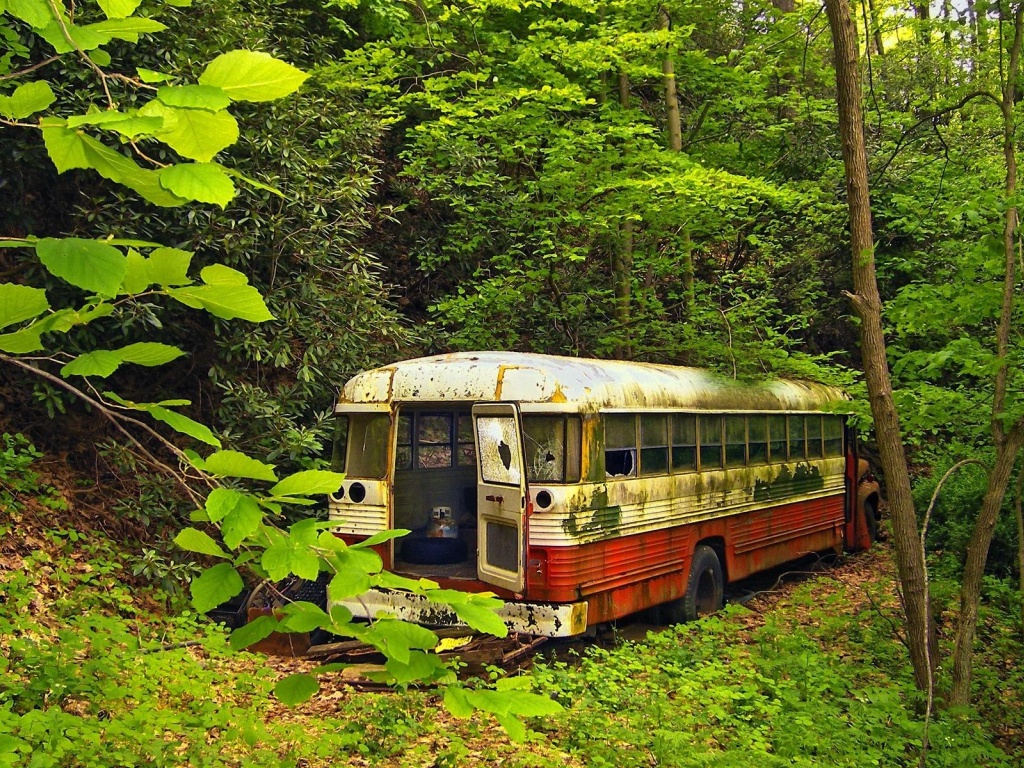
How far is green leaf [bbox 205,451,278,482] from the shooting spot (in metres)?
1.75

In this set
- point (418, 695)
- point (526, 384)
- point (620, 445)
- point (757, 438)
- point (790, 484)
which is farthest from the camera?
point (790, 484)

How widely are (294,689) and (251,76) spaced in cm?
151

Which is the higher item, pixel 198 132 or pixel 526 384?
pixel 526 384

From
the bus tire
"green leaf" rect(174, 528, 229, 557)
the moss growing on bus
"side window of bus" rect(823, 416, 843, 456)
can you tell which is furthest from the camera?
"side window of bus" rect(823, 416, 843, 456)

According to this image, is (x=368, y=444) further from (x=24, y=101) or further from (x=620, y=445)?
(x=24, y=101)

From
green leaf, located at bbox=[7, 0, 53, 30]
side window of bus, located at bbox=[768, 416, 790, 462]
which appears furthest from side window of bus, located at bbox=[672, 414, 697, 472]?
green leaf, located at bbox=[7, 0, 53, 30]

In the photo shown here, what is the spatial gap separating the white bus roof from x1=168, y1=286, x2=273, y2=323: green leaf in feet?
20.1

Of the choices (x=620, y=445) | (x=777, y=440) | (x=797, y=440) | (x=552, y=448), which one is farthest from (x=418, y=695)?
(x=797, y=440)

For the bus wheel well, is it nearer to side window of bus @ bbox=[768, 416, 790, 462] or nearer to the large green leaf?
side window of bus @ bbox=[768, 416, 790, 462]

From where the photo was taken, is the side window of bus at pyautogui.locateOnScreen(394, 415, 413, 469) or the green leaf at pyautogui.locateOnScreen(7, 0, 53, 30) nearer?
the green leaf at pyautogui.locateOnScreen(7, 0, 53, 30)

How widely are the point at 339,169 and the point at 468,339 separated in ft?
9.82

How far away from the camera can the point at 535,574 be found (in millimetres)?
7672

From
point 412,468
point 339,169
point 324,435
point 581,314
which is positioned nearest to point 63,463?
point 324,435

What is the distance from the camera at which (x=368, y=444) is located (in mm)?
8562
